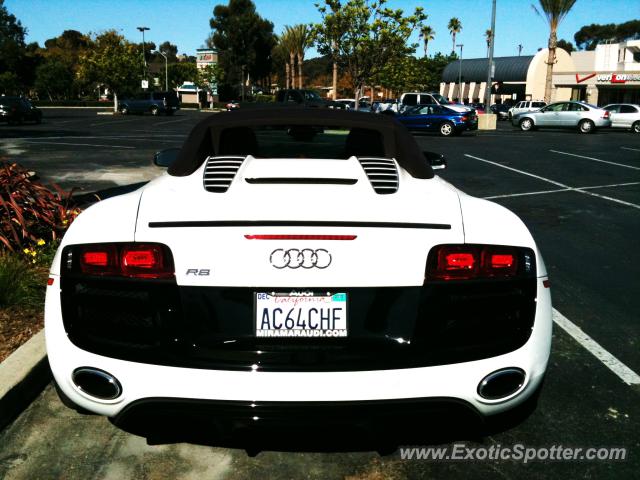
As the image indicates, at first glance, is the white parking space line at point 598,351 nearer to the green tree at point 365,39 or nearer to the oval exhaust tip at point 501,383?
the oval exhaust tip at point 501,383

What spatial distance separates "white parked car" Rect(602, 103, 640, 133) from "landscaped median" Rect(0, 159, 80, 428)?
33.8 m

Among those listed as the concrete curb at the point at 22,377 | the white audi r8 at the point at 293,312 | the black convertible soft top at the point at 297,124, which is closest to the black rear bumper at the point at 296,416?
the white audi r8 at the point at 293,312

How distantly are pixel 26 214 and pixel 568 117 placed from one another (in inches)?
1273

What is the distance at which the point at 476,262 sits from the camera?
2379 millimetres

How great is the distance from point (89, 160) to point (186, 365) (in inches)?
538

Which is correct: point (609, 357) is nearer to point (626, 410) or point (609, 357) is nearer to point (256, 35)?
point (626, 410)

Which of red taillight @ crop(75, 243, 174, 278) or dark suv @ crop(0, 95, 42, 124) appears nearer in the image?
red taillight @ crop(75, 243, 174, 278)

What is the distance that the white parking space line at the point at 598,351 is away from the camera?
3.68 m

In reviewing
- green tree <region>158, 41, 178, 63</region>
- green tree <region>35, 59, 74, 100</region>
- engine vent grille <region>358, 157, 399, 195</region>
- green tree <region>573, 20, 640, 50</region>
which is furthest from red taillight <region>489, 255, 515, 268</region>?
green tree <region>158, 41, 178, 63</region>

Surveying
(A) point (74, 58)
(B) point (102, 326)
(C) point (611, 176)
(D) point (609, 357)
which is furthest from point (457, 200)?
(A) point (74, 58)

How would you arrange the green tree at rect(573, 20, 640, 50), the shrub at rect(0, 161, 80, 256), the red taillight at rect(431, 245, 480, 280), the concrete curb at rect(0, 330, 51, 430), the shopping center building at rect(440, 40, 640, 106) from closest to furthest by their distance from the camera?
the red taillight at rect(431, 245, 480, 280) → the concrete curb at rect(0, 330, 51, 430) → the shrub at rect(0, 161, 80, 256) → the shopping center building at rect(440, 40, 640, 106) → the green tree at rect(573, 20, 640, 50)

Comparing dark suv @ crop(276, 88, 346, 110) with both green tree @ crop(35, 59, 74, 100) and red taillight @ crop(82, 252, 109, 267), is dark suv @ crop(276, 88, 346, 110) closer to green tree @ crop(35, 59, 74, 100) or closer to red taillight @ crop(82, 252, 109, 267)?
red taillight @ crop(82, 252, 109, 267)

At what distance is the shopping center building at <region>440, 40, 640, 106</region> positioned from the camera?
2295 inches

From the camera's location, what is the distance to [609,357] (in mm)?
3947
